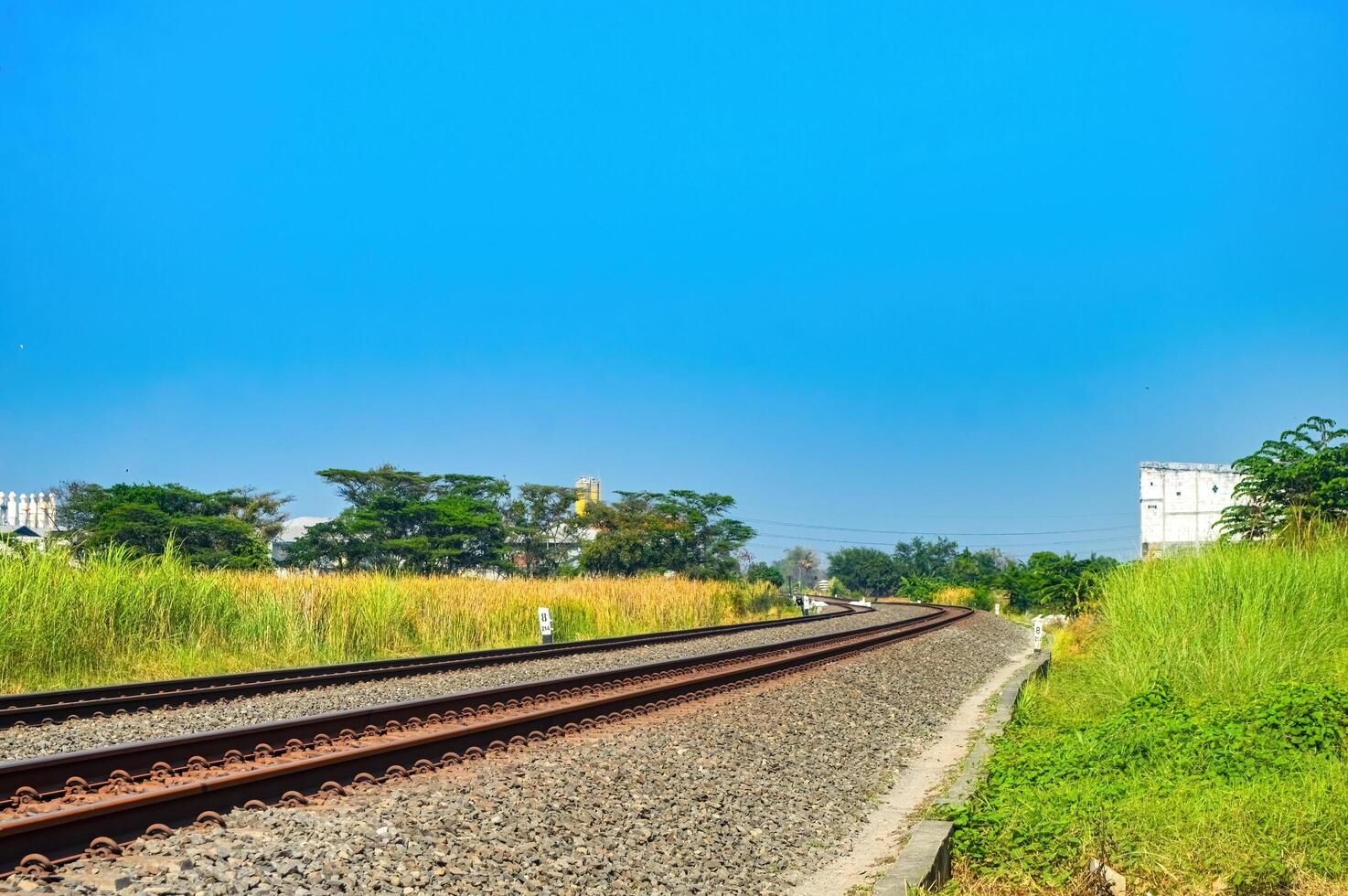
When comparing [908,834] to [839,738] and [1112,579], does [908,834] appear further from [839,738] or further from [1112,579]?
[1112,579]

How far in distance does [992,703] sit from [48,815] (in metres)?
12.8

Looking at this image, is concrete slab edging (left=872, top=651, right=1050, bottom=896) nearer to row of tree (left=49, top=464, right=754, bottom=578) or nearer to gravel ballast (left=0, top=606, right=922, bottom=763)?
gravel ballast (left=0, top=606, right=922, bottom=763)

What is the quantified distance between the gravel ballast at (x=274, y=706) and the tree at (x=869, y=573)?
10343cm

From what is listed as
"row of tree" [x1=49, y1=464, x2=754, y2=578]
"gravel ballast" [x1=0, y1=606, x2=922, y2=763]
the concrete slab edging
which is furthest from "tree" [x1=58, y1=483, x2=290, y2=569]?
the concrete slab edging

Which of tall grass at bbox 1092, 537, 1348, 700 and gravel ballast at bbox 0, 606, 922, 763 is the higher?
tall grass at bbox 1092, 537, 1348, 700

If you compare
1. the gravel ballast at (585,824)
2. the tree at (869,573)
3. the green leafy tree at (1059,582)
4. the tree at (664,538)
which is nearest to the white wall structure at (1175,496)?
the green leafy tree at (1059,582)

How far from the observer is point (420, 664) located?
672 inches

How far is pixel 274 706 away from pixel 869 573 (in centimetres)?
11341

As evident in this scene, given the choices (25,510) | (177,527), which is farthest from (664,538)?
(25,510)

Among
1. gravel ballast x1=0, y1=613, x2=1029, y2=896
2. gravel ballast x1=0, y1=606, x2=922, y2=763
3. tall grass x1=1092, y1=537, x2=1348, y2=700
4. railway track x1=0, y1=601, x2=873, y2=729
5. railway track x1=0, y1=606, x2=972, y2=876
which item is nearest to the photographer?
gravel ballast x1=0, y1=613, x2=1029, y2=896

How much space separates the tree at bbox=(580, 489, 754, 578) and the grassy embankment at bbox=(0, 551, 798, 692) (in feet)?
128

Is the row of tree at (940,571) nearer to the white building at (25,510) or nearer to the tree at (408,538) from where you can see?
the tree at (408,538)

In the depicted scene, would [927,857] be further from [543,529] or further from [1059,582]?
[543,529]

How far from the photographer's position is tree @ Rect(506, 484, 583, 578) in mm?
78188
